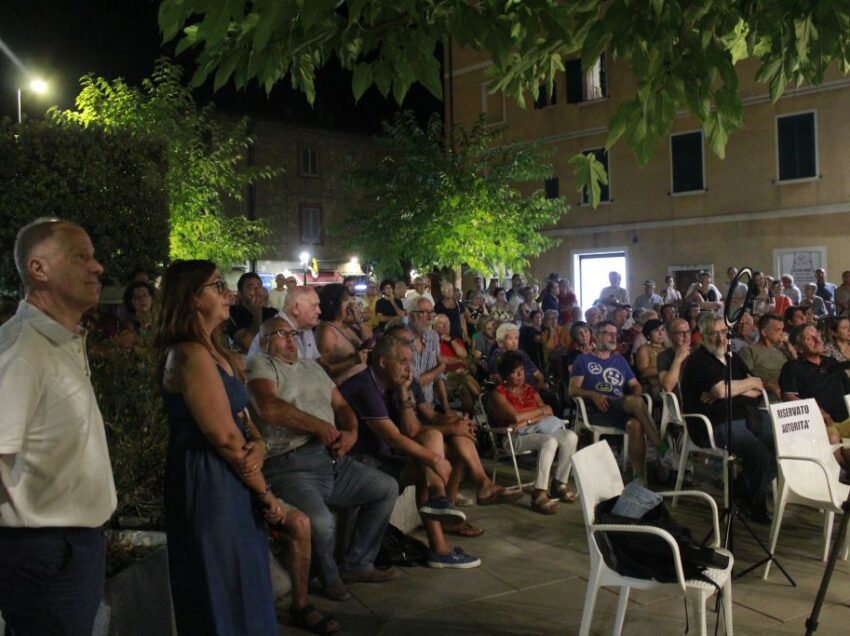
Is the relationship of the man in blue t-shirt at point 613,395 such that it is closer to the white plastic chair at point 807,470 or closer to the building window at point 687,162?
the white plastic chair at point 807,470

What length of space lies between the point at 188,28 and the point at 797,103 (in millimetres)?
19062

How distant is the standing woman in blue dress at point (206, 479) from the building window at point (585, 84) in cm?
2145

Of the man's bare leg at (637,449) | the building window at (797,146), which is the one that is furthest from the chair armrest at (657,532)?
the building window at (797,146)

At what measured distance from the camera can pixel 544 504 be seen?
6.68 m

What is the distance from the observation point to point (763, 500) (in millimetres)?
6375

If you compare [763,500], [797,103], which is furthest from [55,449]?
[797,103]

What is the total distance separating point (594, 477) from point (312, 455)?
1634mm

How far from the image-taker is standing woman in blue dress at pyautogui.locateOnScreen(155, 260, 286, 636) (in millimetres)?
3062

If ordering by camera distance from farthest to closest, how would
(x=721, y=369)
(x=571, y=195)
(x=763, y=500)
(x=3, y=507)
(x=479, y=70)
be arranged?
(x=479, y=70) → (x=571, y=195) → (x=721, y=369) → (x=763, y=500) → (x=3, y=507)

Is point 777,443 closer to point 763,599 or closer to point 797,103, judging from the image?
point 763,599

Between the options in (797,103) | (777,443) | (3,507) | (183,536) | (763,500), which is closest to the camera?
(3,507)

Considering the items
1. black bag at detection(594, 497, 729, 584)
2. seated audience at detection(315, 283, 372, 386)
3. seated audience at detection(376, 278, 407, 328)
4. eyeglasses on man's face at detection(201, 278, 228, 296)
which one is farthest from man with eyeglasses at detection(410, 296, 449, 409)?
eyeglasses on man's face at detection(201, 278, 228, 296)

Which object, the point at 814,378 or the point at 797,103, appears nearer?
the point at 814,378

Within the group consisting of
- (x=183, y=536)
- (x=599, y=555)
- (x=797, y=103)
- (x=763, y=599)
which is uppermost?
(x=797, y=103)
